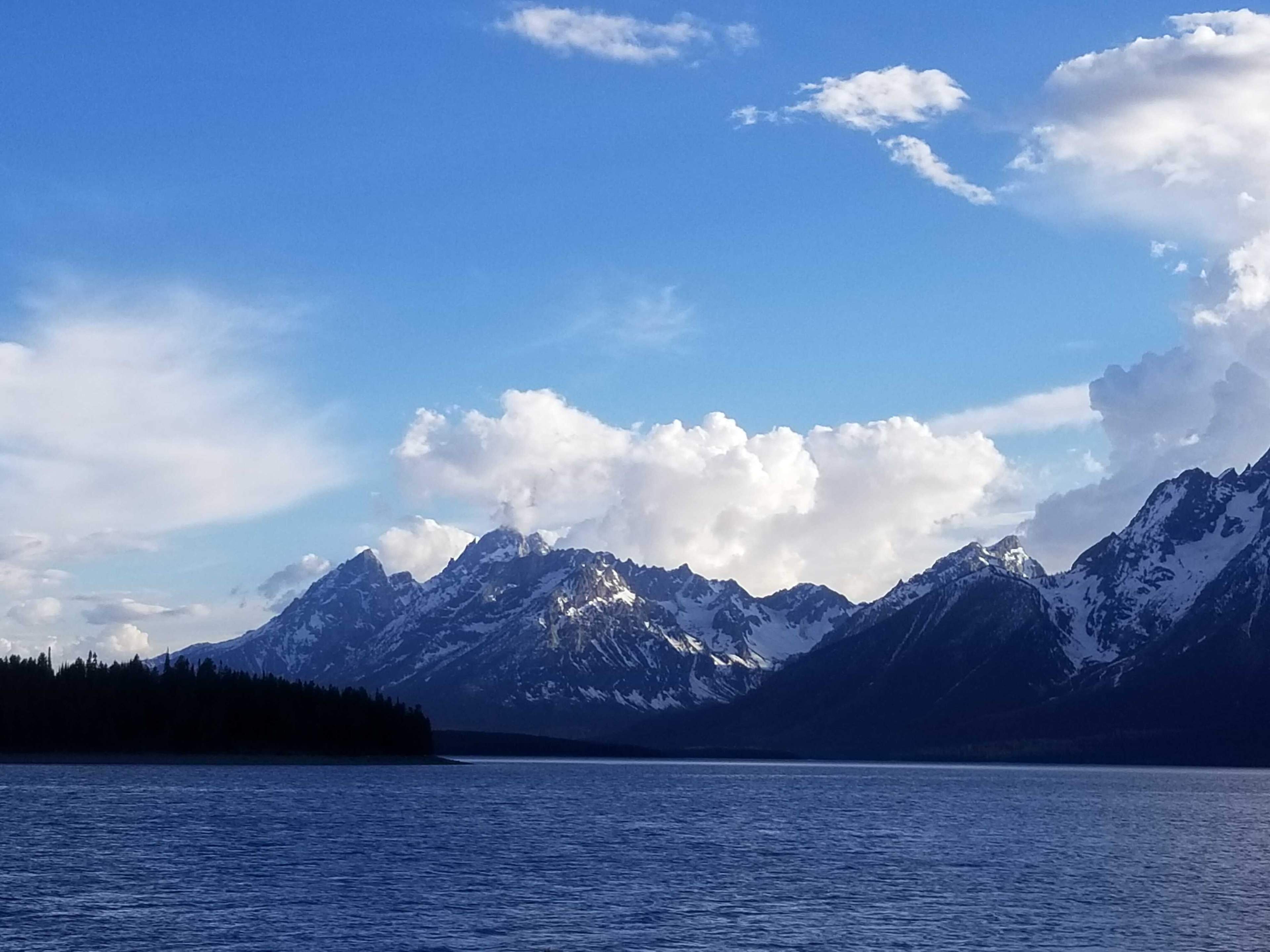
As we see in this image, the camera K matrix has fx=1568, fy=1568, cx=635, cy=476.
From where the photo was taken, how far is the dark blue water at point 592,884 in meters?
80.9

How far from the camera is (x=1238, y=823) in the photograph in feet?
626

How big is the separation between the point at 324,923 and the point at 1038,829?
108 metres

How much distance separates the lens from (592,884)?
103500mm

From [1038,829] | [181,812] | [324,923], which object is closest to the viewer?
[324,923]

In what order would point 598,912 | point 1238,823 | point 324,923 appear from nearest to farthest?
point 324,923, point 598,912, point 1238,823

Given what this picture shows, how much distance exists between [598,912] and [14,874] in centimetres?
3836

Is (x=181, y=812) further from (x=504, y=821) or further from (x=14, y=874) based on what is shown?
(x=14, y=874)

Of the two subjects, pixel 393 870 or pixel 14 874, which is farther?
pixel 393 870

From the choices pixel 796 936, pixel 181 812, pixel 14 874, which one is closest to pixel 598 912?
pixel 796 936

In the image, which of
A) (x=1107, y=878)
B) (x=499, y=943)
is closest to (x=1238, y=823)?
(x=1107, y=878)

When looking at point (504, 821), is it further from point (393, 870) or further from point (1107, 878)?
point (1107, 878)

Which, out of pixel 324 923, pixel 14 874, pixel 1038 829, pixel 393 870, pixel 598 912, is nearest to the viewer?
pixel 324 923

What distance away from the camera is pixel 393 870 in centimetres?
11000

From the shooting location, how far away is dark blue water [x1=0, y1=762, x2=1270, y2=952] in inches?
3187
